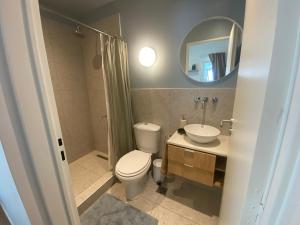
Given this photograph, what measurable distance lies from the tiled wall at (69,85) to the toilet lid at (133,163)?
1164 millimetres

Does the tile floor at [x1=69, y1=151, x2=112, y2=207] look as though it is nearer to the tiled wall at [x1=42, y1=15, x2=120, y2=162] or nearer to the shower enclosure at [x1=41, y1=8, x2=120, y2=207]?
the shower enclosure at [x1=41, y1=8, x2=120, y2=207]

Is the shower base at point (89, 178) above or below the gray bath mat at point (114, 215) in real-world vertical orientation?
above

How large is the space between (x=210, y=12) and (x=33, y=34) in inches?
61.0

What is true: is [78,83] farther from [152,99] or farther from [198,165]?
[198,165]

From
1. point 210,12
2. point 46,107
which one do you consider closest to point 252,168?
point 46,107

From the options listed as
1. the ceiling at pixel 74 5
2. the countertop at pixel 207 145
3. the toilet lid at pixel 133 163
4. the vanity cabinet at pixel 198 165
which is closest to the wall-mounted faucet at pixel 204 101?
the countertop at pixel 207 145

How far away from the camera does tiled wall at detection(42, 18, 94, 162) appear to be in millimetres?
1983

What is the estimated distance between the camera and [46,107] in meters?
0.60

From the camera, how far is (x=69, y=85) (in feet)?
7.31

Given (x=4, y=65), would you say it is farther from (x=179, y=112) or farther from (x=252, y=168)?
(x=179, y=112)

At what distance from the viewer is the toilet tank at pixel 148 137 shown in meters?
1.83

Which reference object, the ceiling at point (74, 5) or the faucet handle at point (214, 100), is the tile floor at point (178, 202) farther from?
the ceiling at point (74, 5)

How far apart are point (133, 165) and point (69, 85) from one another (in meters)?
1.64

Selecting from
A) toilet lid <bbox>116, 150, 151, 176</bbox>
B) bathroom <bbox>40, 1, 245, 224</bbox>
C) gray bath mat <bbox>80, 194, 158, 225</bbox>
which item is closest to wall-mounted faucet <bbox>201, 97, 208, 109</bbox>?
bathroom <bbox>40, 1, 245, 224</bbox>
